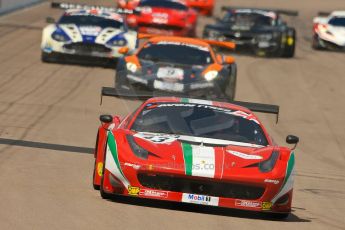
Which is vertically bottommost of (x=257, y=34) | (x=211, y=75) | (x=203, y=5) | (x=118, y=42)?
(x=203, y=5)

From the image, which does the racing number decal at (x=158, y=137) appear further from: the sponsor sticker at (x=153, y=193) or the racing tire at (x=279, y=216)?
the racing tire at (x=279, y=216)

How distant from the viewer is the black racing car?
92.1ft

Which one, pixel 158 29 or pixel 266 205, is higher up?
pixel 266 205

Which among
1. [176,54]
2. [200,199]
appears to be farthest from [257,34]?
[200,199]

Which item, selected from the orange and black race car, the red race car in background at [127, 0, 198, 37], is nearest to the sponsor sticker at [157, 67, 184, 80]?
the orange and black race car

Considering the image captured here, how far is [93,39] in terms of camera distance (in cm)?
2345

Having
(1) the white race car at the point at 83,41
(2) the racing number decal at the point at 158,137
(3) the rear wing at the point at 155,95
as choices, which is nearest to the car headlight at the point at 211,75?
(1) the white race car at the point at 83,41

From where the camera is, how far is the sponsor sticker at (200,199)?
32.0ft

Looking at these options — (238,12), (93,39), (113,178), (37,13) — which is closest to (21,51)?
(93,39)

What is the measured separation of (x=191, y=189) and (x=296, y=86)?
13.8 m

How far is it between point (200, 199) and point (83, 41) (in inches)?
548

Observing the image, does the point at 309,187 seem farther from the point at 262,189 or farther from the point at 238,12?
the point at 238,12

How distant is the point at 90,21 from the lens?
24531mm

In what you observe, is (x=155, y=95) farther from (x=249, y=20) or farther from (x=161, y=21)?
(x=161, y=21)
